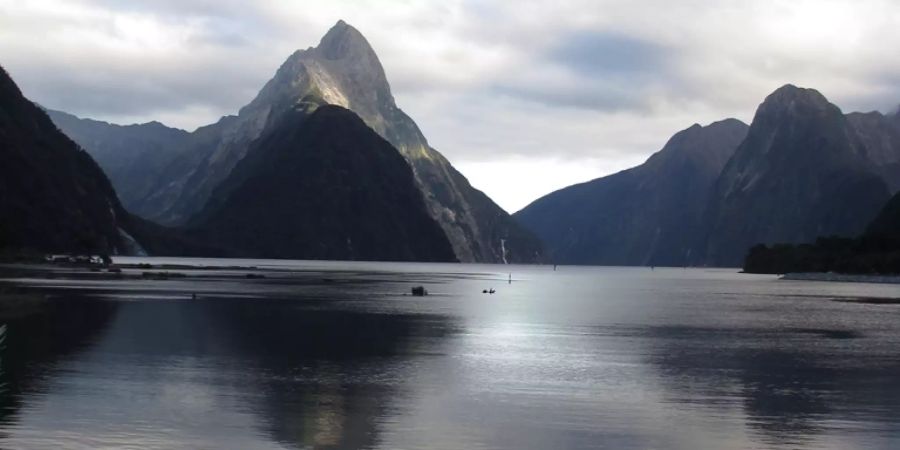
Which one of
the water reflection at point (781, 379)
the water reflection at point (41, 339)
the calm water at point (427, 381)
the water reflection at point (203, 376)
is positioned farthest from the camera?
the water reflection at point (41, 339)

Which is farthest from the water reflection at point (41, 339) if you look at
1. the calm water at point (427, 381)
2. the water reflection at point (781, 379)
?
the water reflection at point (781, 379)

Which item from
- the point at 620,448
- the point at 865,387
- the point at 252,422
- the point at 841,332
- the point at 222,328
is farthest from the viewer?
the point at 841,332

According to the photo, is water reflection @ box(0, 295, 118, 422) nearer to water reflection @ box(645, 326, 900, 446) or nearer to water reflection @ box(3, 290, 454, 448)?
water reflection @ box(3, 290, 454, 448)

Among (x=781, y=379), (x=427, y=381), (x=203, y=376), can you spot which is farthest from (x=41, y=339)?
(x=781, y=379)

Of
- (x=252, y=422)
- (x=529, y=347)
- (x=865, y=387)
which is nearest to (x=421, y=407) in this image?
(x=252, y=422)

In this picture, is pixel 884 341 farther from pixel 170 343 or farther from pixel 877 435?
pixel 170 343

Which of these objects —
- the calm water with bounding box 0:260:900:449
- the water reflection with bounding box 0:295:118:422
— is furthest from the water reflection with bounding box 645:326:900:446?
the water reflection with bounding box 0:295:118:422

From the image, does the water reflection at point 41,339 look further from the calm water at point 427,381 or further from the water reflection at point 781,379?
the water reflection at point 781,379

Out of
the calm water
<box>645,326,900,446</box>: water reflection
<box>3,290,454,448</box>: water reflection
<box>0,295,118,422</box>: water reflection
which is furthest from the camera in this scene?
<box>0,295,118,422</box>: water reflection
